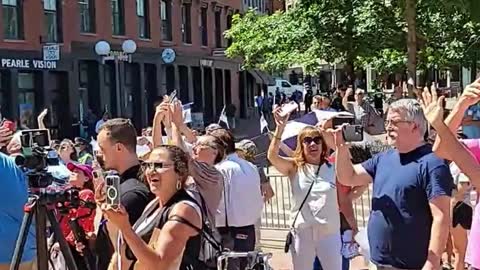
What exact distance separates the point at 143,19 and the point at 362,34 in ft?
65.0

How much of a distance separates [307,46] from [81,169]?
1336 cm

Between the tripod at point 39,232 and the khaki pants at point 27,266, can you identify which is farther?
the khaki pants at point 27,266

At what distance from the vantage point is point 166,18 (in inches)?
1551

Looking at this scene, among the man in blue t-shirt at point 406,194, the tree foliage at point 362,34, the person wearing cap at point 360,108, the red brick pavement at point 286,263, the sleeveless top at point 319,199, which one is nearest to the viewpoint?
the man in blue t-shirt at point 406,194

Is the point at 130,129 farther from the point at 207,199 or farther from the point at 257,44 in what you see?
the point at 257,44

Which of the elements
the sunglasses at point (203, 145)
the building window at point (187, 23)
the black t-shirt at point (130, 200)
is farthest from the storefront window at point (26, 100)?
the black t-shirt at point (130, 200)

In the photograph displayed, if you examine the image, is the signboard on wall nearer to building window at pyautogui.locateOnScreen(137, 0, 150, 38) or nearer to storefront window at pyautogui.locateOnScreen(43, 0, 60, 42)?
storefront window at pyautogui.locateOnScreen(43, 0, 60, 42)

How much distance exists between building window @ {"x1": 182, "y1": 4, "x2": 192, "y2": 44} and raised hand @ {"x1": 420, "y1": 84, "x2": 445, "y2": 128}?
121 feet

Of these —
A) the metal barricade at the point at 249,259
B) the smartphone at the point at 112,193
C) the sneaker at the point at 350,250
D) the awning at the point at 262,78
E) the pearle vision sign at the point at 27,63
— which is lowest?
the sneaker at the point at 350,250

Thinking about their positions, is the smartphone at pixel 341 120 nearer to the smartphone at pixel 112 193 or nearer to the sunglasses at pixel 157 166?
the sunglasses at pixel 157 166

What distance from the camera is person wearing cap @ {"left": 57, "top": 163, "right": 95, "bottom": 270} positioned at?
600 centimetres

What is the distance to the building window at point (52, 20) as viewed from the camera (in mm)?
30300

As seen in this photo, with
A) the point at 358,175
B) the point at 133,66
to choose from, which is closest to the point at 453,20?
the point at 358,175

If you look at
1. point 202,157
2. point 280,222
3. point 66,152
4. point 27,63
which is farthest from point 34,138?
point 27,63
